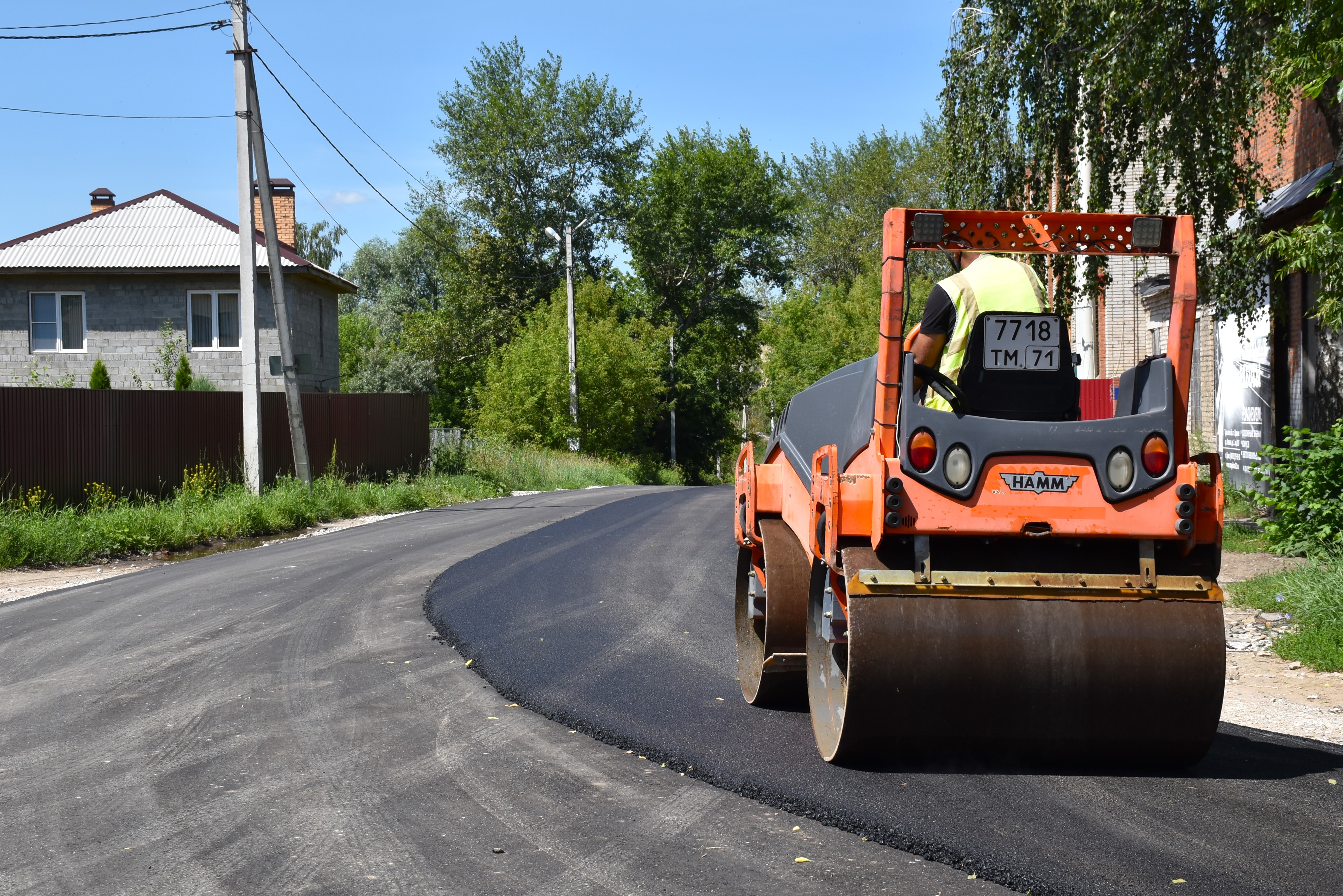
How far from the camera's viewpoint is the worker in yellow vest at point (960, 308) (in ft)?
15.6

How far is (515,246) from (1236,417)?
38.3 m

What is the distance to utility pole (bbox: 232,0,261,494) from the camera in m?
17.7

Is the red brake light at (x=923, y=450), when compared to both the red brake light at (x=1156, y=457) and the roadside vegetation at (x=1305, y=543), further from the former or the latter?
the roadside vegetation at (x=1305, y=543)

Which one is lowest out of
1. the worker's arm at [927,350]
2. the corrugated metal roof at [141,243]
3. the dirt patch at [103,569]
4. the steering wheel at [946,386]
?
the dirt patch at [103,569]

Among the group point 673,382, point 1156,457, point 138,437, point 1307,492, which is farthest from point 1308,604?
point 673,382

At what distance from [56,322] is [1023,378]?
28.7 meters

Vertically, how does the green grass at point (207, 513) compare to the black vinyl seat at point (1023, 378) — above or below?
below

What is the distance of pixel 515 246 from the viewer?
1984 inches

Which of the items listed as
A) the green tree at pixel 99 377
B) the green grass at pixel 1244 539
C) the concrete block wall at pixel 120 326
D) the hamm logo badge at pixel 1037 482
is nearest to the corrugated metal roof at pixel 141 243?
the concrete block wall at pixel 120 326

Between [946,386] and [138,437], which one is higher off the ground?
[946,386]

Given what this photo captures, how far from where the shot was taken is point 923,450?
448cm

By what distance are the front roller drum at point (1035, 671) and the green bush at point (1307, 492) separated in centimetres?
667

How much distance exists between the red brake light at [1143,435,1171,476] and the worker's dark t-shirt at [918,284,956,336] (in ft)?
3.04

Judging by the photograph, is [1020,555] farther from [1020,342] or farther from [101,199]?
[101,199]
